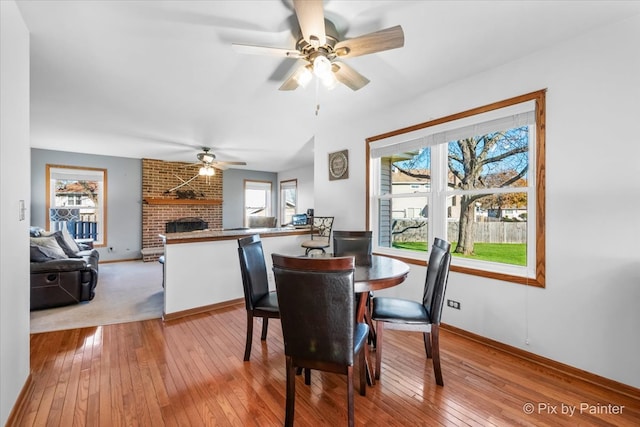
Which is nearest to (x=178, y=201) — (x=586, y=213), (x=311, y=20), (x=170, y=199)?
(x=170, y=199)

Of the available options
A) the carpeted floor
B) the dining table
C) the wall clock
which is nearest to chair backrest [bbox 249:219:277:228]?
the carpeted floor

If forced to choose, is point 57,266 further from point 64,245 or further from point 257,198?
point 257,198

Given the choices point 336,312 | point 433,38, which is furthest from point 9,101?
point 433,38

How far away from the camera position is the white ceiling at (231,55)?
1845 millimetres

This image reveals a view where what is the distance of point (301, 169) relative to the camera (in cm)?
762

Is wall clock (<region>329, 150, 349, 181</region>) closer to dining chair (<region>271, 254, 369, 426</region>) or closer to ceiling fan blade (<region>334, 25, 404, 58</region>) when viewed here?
ceiling fan blade (<region>334, 25, 404, 58</region>)

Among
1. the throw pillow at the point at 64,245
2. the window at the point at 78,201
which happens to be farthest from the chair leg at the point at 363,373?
the window at the point at 78,201

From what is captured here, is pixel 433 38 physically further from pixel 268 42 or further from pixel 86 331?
pixel 86 331

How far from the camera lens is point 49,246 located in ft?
12.1

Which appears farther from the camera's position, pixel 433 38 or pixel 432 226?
pixel 432 226

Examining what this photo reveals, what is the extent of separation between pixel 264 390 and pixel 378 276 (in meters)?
1.10

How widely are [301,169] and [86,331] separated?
225 inches

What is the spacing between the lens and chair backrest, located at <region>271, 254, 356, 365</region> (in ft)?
4.58

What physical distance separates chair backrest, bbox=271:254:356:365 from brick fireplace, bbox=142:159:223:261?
5.83m
